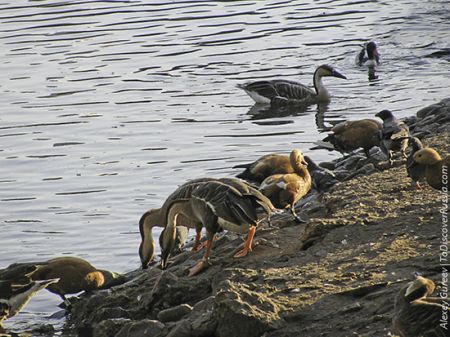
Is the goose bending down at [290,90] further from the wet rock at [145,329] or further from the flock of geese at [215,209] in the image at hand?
the wet rock at [145,329]

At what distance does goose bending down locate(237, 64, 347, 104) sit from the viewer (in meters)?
20.2

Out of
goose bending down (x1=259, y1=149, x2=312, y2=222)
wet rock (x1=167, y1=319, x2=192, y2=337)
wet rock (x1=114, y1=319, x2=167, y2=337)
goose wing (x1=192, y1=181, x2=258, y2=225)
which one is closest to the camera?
wet rock (x1=167, y1=319, x2=192, y2=337)

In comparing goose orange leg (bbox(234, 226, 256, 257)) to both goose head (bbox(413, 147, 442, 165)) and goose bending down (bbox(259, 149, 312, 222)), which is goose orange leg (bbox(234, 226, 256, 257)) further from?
goose head (bbox(413, 147, 442, 165))

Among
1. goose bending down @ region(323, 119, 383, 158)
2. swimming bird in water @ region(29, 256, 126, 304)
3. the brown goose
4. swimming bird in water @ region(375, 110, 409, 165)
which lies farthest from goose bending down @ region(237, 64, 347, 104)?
swimming bird in water @ region(29, 256, 126, 304)

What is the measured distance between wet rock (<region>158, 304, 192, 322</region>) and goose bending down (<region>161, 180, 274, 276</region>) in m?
0.87

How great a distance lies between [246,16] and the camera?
2800cm

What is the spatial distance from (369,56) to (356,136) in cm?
805

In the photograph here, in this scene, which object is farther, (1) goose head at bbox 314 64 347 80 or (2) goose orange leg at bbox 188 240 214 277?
(1) goose head at bbox 314 64 347 80

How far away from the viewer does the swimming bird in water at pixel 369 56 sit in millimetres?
21891

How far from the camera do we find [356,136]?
14.3 m

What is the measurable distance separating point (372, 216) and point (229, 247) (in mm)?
1546

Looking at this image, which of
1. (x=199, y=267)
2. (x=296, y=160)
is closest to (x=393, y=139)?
(x=296, y=160)

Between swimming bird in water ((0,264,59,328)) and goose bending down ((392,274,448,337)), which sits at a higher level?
goose bending down ((392,274,448,337))

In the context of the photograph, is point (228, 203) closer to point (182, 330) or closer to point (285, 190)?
point (285, 190)
